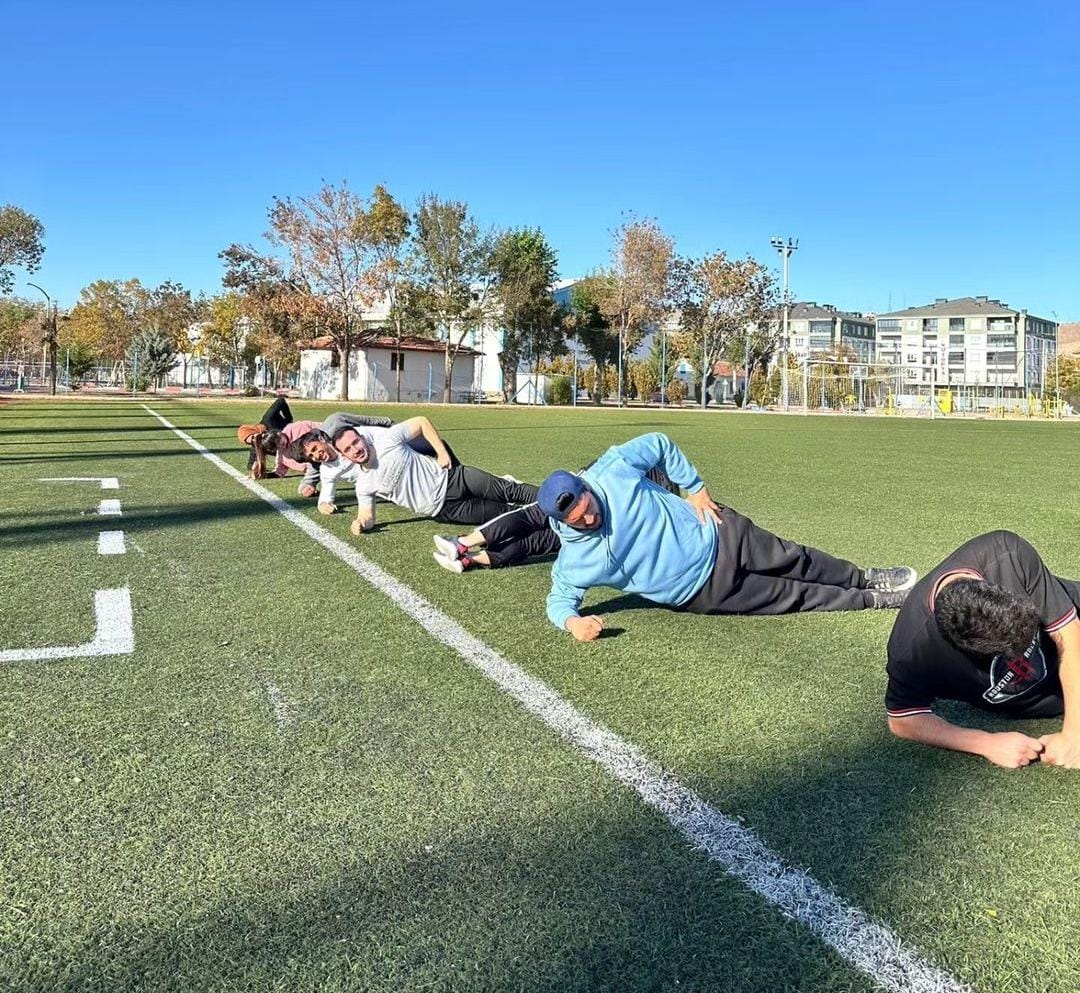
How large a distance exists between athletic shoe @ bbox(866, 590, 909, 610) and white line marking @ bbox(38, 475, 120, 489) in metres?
8.35

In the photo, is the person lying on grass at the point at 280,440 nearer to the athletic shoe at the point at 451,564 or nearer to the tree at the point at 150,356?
the athletic shoe at the point at 451,564

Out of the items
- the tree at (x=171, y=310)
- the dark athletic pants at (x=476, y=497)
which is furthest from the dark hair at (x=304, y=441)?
the tree at (x=171, y=310)

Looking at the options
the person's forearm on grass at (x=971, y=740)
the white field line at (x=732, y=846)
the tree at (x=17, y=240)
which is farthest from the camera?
the tree at (x=17, y=240)

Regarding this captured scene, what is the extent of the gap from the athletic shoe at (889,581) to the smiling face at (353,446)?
3455mm

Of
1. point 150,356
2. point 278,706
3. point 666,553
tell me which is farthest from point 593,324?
point 278,706

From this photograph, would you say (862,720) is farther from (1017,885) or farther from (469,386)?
(469,386)

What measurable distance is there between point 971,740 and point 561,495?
1.76m

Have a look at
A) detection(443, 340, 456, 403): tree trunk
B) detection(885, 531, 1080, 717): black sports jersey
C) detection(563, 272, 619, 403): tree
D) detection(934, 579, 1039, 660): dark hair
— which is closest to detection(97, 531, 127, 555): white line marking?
detection(885, 531, 1080, 717): black sports jersey

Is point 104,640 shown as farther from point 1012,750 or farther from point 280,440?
point 280,440

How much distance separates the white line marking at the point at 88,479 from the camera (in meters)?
10.4

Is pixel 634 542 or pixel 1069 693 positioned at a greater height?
pixel 634 542

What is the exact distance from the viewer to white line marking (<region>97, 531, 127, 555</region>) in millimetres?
6570

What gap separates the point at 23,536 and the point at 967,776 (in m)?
6.82

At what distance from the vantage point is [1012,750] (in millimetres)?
2908
